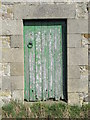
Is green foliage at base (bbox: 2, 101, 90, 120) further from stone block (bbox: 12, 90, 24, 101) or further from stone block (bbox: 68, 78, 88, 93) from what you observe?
stone block (bbox: 68, 78, 88, 93)

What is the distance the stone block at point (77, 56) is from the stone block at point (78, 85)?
40cm

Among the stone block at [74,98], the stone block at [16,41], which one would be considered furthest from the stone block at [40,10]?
the stone block at [74,98]

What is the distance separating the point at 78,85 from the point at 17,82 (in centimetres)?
135

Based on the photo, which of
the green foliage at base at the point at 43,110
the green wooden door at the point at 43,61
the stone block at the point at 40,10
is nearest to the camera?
the green foliage at base at the point at 43,110

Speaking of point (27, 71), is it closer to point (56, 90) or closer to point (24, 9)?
point (56, 90)

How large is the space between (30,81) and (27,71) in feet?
0.78

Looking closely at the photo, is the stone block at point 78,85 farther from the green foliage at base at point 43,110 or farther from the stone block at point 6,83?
the stone block at point 6,83

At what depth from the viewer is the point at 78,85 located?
643 centimetres

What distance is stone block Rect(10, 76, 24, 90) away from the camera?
6426 millimetres

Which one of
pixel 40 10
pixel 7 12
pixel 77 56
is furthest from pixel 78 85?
pixel 7 12

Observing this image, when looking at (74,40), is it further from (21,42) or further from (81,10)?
(21,42)

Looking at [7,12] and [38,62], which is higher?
[7,12]

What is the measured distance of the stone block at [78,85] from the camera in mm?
6430

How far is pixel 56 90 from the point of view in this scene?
664cm
